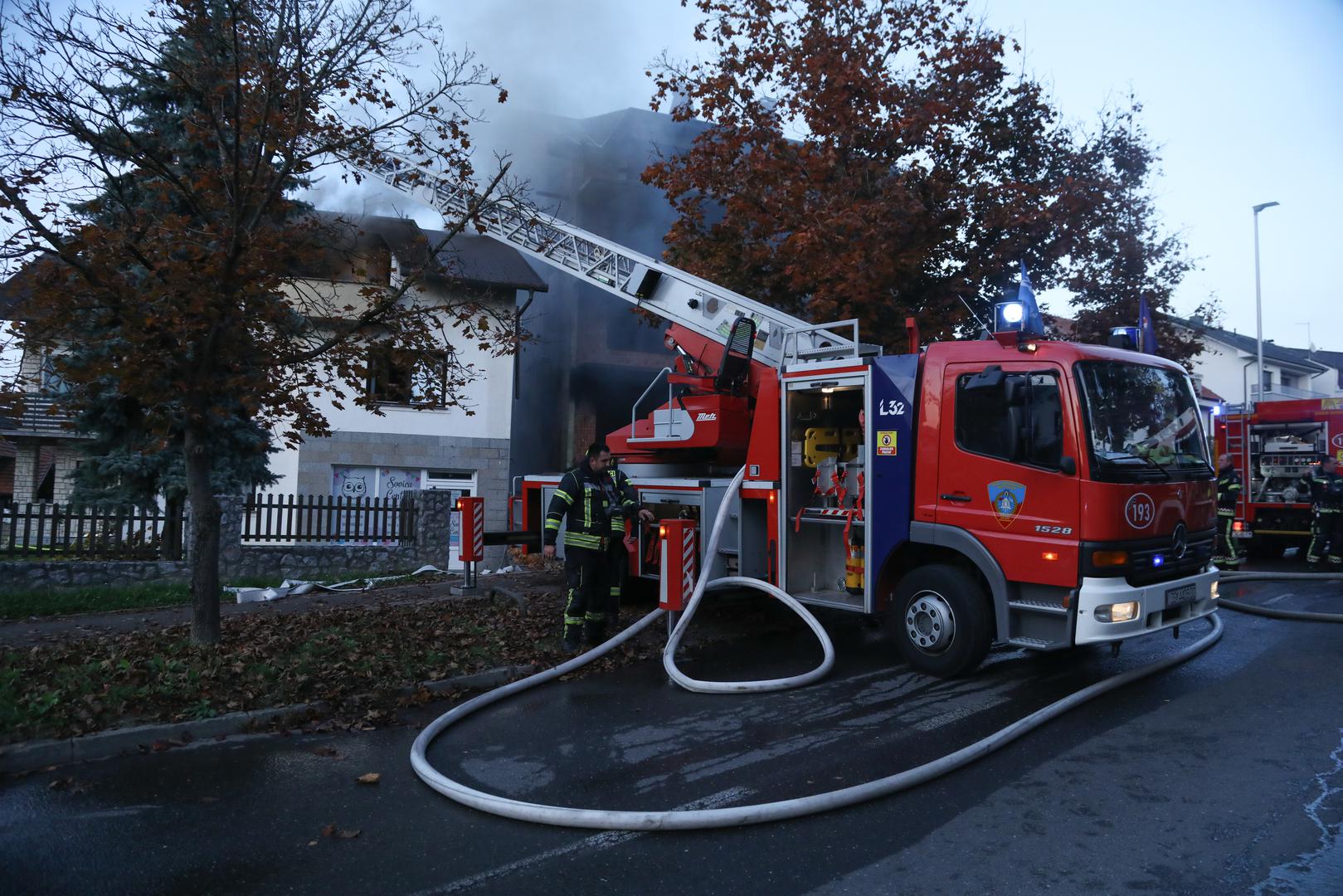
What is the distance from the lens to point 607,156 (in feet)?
60.7

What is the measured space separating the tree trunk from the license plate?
6885mm

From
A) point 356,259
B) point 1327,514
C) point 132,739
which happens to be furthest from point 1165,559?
point 1327,514

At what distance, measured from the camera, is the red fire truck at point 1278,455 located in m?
13.8

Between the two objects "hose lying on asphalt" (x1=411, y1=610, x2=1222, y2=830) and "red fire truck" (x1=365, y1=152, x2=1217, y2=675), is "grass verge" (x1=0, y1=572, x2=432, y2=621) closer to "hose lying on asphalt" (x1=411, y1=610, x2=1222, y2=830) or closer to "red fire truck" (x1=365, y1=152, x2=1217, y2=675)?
"red fire truck" (x1=365, y1=152, x2=1217, y2=675)

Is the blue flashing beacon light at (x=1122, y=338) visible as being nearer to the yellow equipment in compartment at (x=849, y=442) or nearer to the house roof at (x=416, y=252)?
the yellow equipment in compartment at (x=849, y=442)

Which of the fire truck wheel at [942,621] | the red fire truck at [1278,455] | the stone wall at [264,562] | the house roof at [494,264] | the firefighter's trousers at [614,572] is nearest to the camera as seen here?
the fire truck wheel at [942,621]

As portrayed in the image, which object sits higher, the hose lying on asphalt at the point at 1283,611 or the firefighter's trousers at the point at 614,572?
the firefighter's trousers at the point at 614,572

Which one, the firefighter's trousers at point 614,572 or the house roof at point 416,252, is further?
the firefighter's trousers at point 614,572

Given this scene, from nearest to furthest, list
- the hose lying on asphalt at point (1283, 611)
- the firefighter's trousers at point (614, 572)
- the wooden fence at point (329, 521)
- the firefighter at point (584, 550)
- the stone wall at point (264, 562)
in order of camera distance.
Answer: the firefighter at point (584, 550) < the firefighter's trousers at point (614, 572) < the hose lying on asphalt at point (1283, 611) < the stone wall at point (264, 562) < the wooden fence at point (329, 521)

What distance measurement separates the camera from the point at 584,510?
24.6ft

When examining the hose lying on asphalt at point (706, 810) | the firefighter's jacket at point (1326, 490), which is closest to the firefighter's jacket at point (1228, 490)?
the firefighter's jacket at point (1326, 490)

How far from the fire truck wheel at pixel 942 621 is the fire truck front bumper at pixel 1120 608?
2.31 ft

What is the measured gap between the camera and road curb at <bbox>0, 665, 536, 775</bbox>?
4.86 m

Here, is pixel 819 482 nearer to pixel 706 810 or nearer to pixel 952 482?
pixel 952 482
